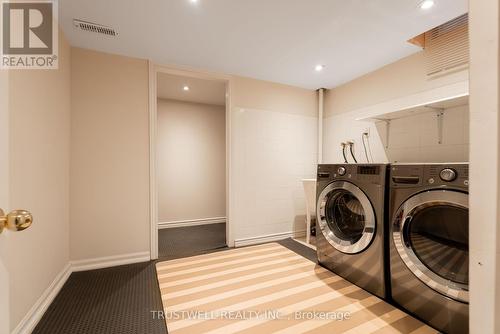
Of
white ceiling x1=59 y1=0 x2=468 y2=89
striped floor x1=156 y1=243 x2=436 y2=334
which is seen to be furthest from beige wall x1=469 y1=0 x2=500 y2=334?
white ceiling x1=59 y1=0 x2=468 y2=89

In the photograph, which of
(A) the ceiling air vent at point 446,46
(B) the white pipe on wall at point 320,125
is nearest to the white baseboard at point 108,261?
(B) the white pipe on wall at point 320,125

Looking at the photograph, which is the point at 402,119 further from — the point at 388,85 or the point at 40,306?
the point at 40,306

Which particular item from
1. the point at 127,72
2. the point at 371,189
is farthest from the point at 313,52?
the point at 127,72

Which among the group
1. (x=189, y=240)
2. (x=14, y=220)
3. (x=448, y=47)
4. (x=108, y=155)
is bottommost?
(x=189, y=240)

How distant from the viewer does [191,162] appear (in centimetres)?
Answer: 391

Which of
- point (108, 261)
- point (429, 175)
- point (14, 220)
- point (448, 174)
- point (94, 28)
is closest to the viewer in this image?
point (14, 220)

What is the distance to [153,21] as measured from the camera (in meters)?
1.77

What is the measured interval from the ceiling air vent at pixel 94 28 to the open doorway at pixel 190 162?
1.27m

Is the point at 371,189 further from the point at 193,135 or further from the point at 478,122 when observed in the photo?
the point at 193,135

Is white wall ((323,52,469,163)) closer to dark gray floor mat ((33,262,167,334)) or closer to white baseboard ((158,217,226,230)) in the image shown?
white baseboard ((158,217,226,230))

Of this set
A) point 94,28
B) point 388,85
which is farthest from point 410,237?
point 94,28

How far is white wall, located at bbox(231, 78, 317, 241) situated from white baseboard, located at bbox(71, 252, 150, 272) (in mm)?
1104

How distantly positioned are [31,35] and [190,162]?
8.49 feet

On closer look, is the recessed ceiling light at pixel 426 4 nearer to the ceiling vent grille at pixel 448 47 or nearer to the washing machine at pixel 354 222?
the ceiling vent grille at pixel 448 47
